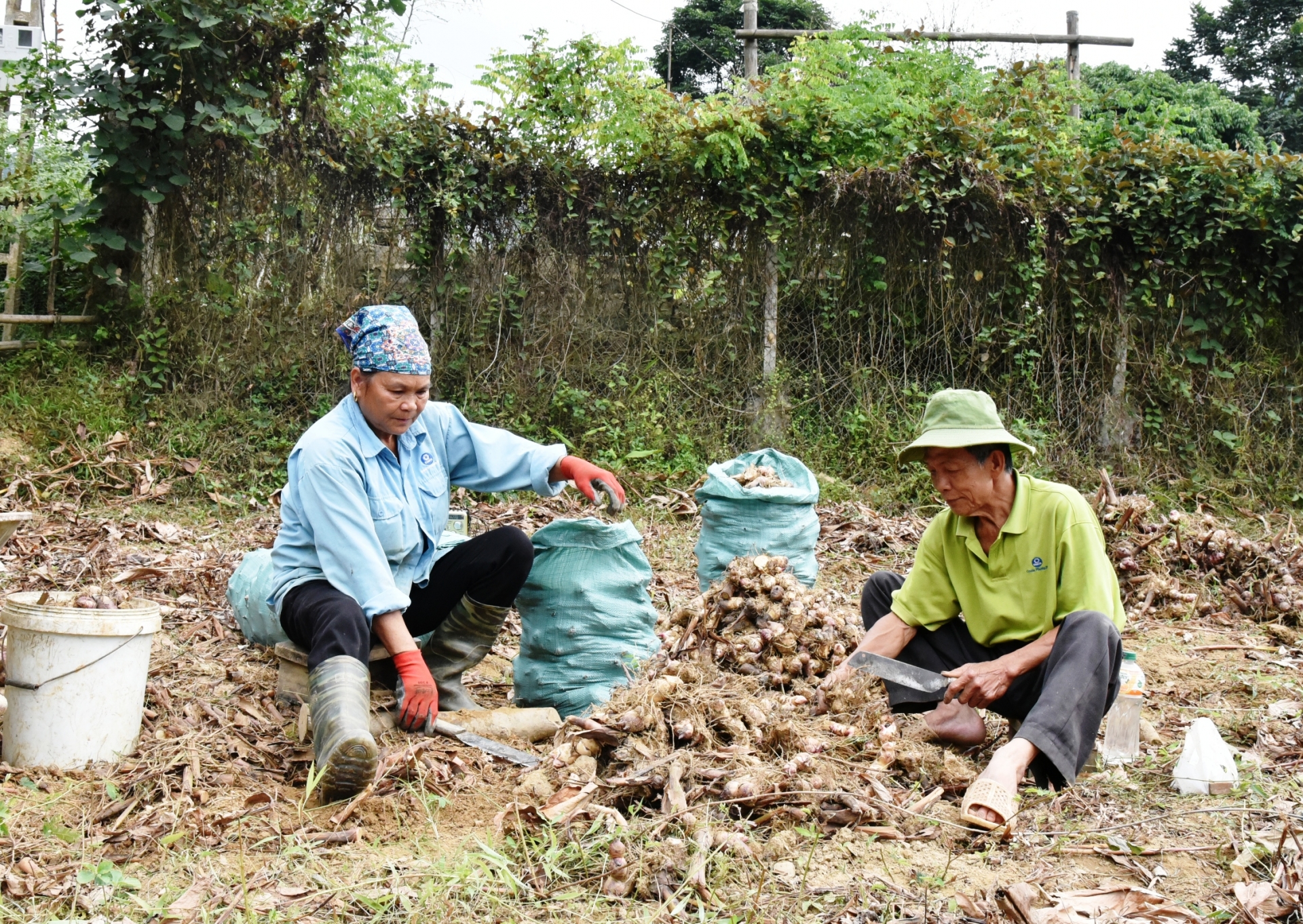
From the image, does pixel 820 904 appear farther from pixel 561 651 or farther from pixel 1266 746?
pixel 1266 746

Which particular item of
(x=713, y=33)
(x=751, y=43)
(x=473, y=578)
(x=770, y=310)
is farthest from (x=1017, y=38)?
(x=713, y=33)

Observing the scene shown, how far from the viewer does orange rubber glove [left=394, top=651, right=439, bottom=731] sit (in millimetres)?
3254

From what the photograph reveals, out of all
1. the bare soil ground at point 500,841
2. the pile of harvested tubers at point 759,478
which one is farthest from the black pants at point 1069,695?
the pile of harvested tubers at point 759,478

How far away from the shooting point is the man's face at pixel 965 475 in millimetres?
3145

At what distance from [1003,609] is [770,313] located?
17.1 feet

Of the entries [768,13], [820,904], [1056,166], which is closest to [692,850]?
[820,904]

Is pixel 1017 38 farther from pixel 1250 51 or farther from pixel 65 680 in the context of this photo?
pixel 1250 51

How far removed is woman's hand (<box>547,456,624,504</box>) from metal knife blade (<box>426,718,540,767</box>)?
877 mm

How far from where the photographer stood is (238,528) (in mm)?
6602

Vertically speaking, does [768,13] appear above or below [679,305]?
above

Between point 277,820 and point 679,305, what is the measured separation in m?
5.96

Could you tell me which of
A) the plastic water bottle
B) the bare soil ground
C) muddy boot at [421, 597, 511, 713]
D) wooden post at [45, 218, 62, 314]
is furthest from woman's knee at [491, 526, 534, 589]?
wooden post at [45, 218, 62, 314]

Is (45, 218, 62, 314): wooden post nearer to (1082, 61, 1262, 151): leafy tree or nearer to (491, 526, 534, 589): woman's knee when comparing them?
(491, 526, 534, 589): woman's knee

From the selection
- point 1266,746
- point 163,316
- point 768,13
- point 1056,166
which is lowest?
point 1266,746
